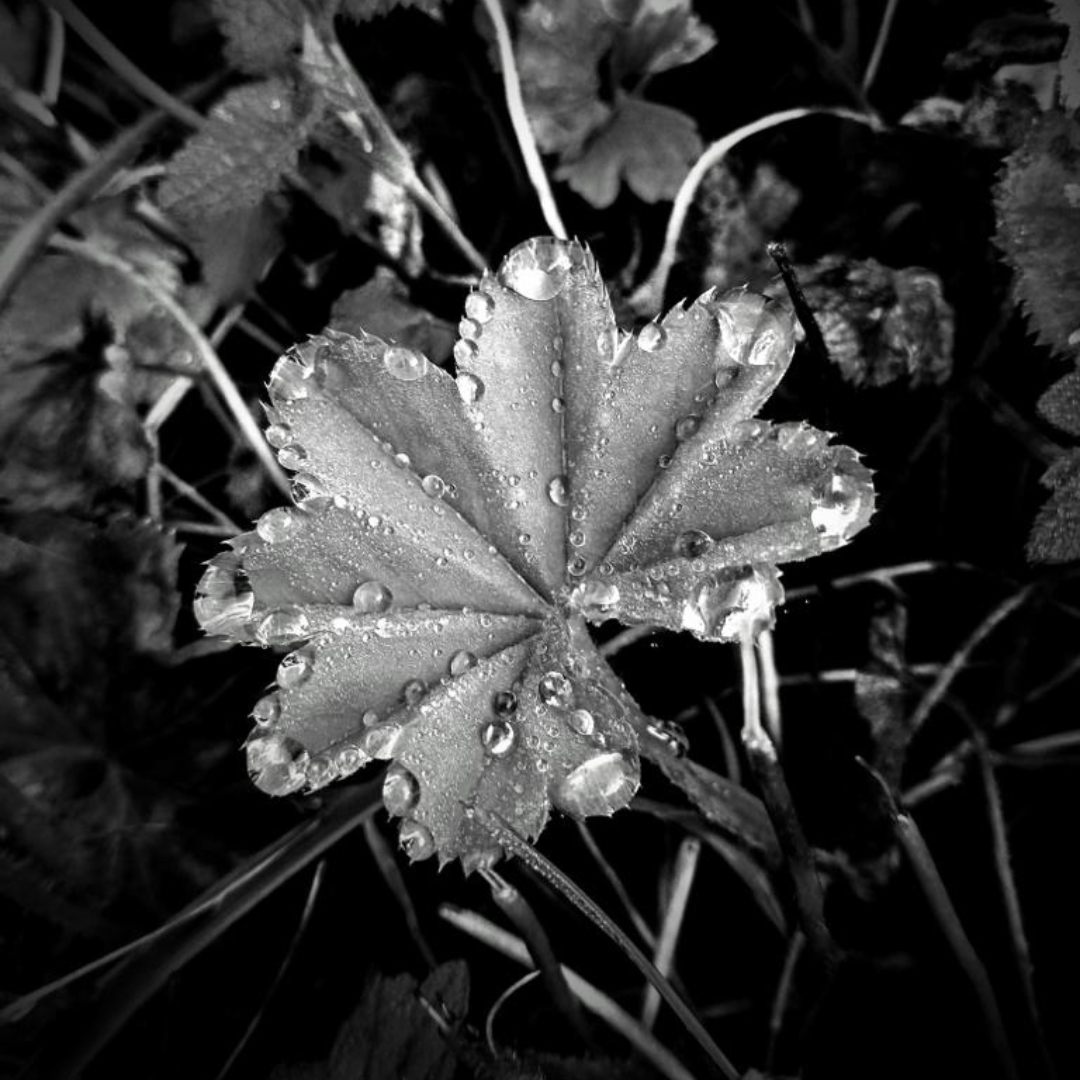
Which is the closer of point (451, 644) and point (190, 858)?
point (451, 644)

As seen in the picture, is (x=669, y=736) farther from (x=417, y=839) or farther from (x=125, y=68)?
(x=125, y=68)

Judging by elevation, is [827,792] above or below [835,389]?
below

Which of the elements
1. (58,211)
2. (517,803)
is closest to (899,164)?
(517,803)

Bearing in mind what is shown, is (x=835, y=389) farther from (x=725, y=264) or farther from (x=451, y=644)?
(x=451, y=644)

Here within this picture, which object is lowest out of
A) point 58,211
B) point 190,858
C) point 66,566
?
point 190,858

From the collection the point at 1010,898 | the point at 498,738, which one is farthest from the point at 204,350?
the point at 1010,898

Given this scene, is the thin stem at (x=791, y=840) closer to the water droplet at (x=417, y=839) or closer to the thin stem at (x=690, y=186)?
the water droplet at (x=417, y=839)
